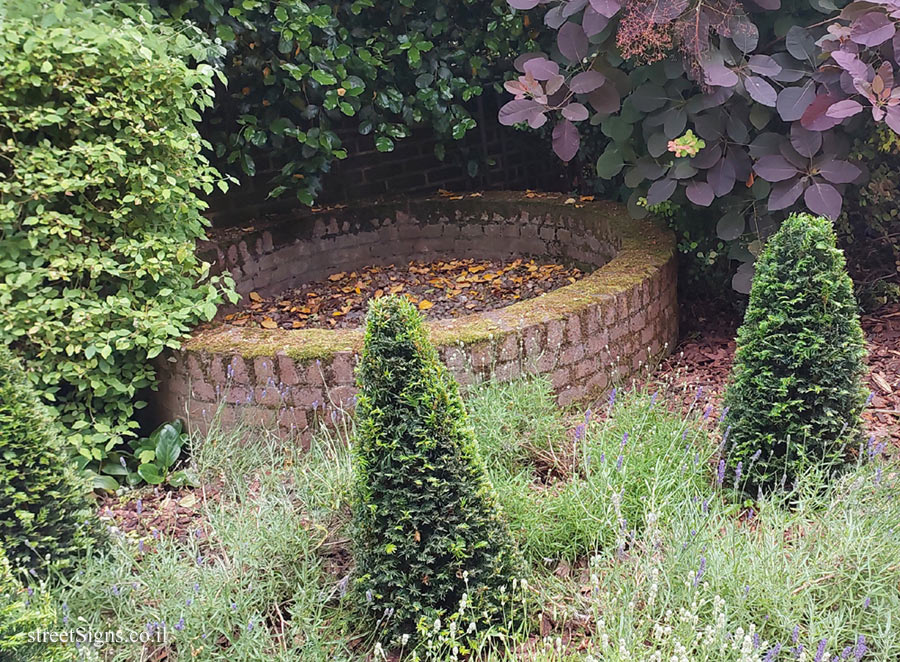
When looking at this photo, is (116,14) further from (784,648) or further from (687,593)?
(784,648)

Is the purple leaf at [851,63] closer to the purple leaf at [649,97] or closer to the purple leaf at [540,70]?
the purple leaf at [649,97]

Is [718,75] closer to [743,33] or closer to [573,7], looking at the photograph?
[743,33]

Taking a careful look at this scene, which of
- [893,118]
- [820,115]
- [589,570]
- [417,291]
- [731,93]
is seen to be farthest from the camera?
[417,291]

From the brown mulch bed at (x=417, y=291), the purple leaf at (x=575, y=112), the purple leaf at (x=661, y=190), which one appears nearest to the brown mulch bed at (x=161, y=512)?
the brown mulch bed at (x=417, y=291)

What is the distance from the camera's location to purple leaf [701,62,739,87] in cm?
315

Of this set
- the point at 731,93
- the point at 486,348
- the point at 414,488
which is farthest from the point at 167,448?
the point at 731,93

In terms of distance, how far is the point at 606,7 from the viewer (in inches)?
125

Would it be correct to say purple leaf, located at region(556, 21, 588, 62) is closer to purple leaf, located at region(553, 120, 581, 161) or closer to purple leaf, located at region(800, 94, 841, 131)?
purple leaf, located at region(553, 120, 581, 161)

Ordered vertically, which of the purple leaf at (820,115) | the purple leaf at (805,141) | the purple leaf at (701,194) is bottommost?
the purple leaf at (701,194)

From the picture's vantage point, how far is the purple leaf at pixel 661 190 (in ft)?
11.7

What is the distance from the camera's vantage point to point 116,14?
3.47m

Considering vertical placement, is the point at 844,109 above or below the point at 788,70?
below

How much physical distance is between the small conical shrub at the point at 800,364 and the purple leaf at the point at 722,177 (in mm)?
975

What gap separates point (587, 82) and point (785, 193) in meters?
1.08
